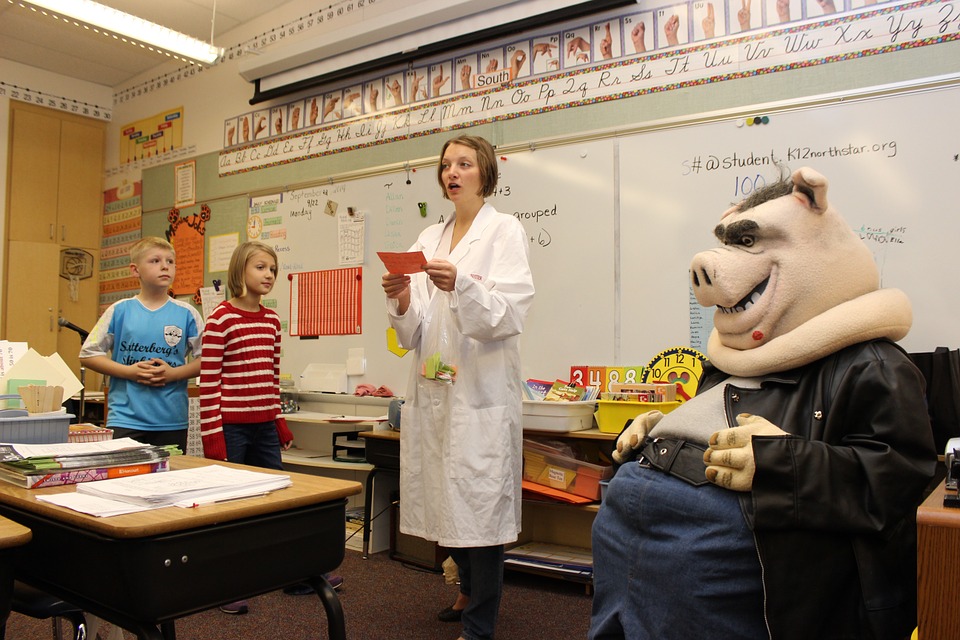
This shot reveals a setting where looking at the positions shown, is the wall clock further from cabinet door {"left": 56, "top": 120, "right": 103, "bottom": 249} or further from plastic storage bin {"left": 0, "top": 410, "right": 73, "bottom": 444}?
cabinet door {"left": 56, "top": 120, "right": 103, "bottom": 249}

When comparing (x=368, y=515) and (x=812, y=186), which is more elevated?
(x=812, y=186)

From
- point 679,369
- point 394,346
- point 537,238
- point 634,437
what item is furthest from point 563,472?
point 634,437

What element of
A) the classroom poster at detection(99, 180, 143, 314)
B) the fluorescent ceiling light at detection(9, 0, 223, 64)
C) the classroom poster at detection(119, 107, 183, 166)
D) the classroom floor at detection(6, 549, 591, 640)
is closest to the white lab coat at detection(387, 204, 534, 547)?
the classroom floor at detection(6, 549, 591, 640)

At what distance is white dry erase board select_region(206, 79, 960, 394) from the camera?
2525 millimetres

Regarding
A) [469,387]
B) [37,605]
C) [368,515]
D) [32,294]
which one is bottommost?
[368,515]

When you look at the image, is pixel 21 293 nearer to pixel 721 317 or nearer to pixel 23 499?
pixel 23 499

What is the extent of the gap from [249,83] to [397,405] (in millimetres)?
2718

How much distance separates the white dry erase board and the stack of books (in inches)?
79.9

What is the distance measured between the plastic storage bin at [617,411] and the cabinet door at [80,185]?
4.83 m

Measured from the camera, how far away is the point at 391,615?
2.62m

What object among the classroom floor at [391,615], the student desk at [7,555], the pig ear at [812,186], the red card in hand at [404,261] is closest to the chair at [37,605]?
the student desk at [7,555]

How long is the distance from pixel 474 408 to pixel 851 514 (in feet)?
3.79

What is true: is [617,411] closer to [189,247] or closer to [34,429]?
[34,429]

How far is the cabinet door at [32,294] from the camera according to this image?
545 cm
